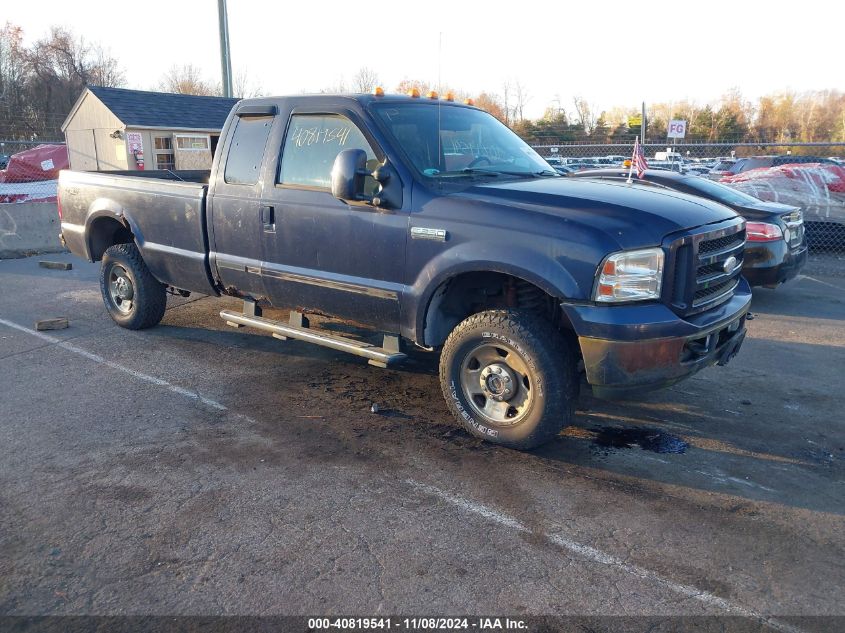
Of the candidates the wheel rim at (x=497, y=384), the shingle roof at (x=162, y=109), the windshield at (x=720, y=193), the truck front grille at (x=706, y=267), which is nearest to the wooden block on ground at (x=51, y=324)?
the wheel rim at (x=497, y=384)

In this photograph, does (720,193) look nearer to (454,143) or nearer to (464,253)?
(454,143)

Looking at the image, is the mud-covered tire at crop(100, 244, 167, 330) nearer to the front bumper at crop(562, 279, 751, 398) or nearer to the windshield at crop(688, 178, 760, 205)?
the front bumper at crop(562, 279, 751, 398)

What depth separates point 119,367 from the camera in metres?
5.91

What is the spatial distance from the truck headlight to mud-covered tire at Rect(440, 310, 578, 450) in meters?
0.46

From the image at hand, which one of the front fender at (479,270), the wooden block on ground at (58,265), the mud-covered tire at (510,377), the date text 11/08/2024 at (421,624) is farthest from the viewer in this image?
the wooden block on ground at (58,265)

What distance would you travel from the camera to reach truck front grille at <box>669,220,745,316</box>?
3930mm

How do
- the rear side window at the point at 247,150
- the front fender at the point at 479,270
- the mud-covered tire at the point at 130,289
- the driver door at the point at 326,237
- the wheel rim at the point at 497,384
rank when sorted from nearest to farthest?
1. the front fender at the point at 479,270
2. the wheel rim at the point at 497,384
3. the driver door at the point at 326,237
4. the rear side window at the point at 247,150
5. the mud-covered tire at the point at 130,289

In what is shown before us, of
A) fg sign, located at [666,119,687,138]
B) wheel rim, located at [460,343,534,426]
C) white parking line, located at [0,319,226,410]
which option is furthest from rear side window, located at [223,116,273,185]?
fg sign, located at [666,119,687,138]

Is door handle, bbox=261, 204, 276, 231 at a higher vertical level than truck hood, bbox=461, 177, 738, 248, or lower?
lower

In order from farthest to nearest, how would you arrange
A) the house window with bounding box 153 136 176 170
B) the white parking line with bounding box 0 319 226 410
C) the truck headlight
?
the house window with bounding box 153 136 176 170, the white parking line with bounding box 0 319 226 410, the truck headlight

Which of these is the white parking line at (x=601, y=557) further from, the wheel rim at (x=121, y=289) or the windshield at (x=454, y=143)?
the wheel rim at (x=121, y=289)

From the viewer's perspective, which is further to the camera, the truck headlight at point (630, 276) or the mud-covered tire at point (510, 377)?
the mud-covered tire at point (510, 377)

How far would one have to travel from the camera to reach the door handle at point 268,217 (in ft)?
17.0

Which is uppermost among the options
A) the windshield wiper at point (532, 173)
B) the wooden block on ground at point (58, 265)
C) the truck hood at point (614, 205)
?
the windshield wiper at point (532, 173)
